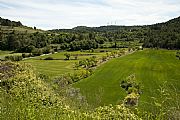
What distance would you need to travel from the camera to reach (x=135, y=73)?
88938mm

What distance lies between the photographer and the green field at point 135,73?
64213 millimetres

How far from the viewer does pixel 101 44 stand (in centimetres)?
16888

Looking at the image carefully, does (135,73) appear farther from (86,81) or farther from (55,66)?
(55,66)

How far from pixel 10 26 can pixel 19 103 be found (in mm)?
190595

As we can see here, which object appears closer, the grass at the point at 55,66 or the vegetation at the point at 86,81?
the vegetation at the point at 86,81

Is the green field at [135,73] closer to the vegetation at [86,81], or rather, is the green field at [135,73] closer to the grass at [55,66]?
the vegetation at [86,81]

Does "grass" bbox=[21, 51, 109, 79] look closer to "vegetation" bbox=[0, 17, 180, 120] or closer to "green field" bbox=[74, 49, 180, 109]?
"vegetation" bbox=[0, 17, 180, 120]

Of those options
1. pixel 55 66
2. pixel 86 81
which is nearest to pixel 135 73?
pixel 86 81

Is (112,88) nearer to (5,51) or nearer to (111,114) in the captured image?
(111,114)

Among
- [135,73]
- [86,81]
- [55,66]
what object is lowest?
[86,81]

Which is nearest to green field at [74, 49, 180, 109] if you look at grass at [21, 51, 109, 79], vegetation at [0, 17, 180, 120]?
vegetation at [0, 17, 180, 120]

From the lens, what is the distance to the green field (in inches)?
2528

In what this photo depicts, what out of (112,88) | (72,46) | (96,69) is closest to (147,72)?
(96,69)

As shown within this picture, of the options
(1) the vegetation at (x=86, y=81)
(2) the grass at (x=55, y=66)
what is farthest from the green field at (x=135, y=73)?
(2) the grass at (x=55, y=66)
